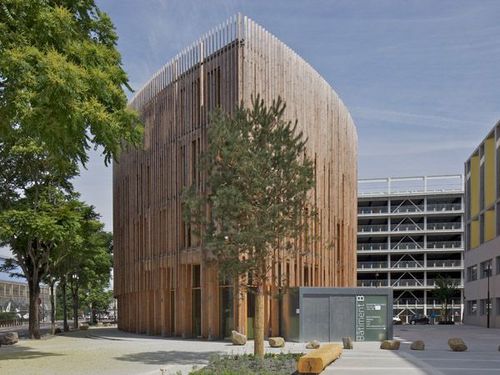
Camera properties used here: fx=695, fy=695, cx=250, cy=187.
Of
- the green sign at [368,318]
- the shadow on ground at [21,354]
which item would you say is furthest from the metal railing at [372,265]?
the shadow on ground at [21,354]

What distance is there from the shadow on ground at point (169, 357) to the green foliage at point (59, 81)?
7044mm

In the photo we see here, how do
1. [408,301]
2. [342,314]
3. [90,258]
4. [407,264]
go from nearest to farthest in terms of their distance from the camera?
[342,314], [90,258], [408,301], [407,264]

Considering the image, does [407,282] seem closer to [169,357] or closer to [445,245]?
[445,245]

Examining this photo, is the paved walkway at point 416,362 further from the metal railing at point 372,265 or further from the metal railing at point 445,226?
the metal railing at point 372,265

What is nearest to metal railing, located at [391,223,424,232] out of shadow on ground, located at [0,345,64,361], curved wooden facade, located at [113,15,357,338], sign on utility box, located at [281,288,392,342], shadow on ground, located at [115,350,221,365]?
curved wooden facade, located at [113,15,357,338]

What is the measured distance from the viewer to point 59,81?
16938 mm

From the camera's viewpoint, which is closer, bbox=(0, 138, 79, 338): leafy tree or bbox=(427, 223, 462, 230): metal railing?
bbox=(0, 138, 79, 338): leafy tree

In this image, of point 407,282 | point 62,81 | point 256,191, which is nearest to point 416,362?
point 256,191

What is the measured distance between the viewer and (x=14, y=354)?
27797 millimetres

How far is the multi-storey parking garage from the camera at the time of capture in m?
101

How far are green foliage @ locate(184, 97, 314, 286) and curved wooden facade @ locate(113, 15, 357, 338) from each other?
34.7 feet

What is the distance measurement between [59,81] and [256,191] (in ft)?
23.6

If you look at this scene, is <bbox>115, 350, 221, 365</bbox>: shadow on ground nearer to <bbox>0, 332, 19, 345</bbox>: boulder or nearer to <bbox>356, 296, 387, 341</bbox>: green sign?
<bbox>356, 296, 387, 341</bbox>: green sign

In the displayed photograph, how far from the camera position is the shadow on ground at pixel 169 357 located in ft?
74.8
